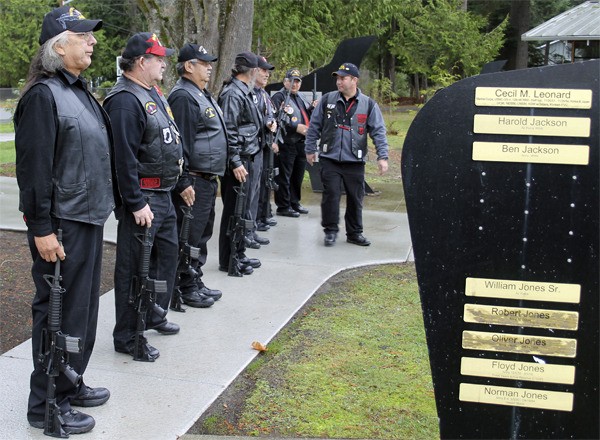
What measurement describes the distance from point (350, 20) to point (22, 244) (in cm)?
1427

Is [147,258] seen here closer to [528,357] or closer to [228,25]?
[528,357]

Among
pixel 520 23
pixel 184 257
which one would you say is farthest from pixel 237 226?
pixel 520 23

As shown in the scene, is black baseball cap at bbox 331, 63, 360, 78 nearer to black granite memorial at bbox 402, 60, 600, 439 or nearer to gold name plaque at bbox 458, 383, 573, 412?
black granite memorial at bbox 402, 60, 600, 439

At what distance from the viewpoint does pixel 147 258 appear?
4.97 meters

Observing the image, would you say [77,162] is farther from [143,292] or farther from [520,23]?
[520,23]

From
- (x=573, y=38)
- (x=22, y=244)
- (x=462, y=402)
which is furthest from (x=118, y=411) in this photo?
(x=573, y=38)

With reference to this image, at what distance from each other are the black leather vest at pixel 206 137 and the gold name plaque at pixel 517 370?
12.3ft

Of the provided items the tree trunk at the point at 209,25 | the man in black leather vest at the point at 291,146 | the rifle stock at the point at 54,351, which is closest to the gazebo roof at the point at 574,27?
the tree trunk at the point at 209,25

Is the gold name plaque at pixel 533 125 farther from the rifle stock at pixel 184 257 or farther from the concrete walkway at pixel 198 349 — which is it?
the rifle stock at pixel 184 257

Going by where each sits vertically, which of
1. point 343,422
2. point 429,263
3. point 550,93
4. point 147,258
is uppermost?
point 550,93

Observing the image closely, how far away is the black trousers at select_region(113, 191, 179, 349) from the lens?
4.99 meters

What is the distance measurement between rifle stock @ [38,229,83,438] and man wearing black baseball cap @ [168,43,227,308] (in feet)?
6.60

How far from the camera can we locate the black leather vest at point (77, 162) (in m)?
3.90

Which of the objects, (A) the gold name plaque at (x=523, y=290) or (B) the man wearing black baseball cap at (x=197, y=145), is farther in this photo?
(B) the man wearing black baseball cap at (x=197, y=145)
